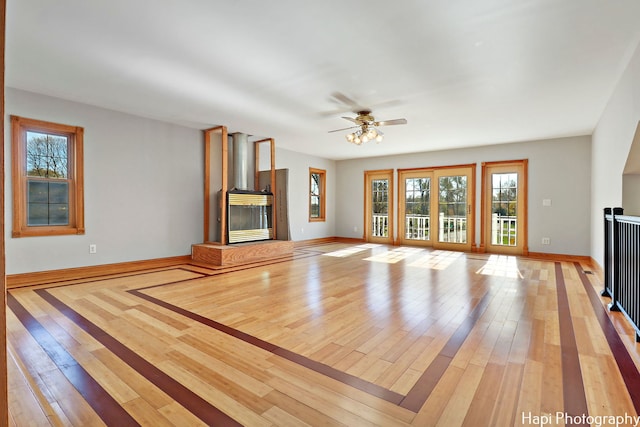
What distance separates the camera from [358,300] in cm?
345

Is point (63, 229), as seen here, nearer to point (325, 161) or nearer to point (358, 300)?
point (358, 300)

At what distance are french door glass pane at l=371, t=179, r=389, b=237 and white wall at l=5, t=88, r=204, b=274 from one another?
4.94 m

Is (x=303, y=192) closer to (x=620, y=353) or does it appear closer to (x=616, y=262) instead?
(x=616, y=262)

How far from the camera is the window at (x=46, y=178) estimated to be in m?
4.16

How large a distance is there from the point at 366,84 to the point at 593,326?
3303 mm

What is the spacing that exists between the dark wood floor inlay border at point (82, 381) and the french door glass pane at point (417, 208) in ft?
24.9

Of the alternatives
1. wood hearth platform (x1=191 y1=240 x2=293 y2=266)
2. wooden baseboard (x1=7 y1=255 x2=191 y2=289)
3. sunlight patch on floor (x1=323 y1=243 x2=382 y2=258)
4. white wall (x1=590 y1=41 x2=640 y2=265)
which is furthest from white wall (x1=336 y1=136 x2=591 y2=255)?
wooden baseboard (x1=7 y1=255 x2=191 y2=289)

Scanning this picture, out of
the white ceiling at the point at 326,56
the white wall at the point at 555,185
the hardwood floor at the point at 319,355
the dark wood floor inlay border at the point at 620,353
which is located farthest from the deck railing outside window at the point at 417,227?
the dark wood floor inlay border at the point at 620,353

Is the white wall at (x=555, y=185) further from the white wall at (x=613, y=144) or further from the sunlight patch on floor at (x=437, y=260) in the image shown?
the sunlight patch on floor at (x=437, y=260)

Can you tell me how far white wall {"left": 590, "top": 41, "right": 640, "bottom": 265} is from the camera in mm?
3053

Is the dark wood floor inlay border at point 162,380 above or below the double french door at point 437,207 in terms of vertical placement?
below

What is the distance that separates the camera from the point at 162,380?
1853mm

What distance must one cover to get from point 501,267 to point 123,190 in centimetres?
649

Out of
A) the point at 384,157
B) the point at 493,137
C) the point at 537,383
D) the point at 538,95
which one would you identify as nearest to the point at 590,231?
the point at 493,137
